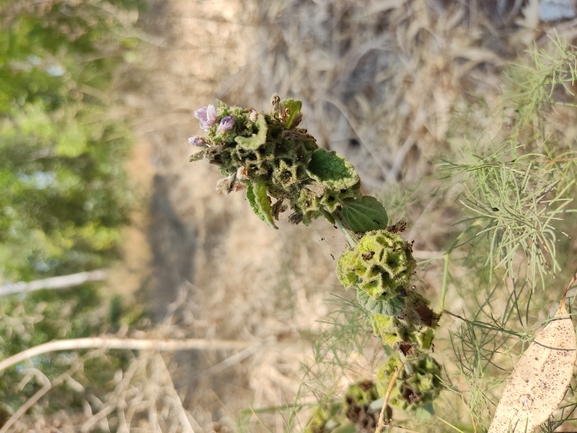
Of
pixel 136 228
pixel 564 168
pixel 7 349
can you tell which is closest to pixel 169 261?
pixel 136 228

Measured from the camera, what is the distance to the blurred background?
1.11 meters

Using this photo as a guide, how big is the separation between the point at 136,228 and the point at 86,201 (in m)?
0.47

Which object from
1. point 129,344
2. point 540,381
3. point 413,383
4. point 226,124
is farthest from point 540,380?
point 129,344

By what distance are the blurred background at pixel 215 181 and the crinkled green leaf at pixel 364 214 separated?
182 millimetres

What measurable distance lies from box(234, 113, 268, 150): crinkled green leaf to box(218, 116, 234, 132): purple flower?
0.01 m

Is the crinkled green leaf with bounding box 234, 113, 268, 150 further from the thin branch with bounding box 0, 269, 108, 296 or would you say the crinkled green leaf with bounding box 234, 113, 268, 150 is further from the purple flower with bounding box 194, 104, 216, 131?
the thin branch with bounding box 0, 269, 108, 296

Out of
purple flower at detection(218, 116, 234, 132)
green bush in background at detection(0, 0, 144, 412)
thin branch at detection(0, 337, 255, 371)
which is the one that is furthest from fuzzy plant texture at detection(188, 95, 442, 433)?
green bush in background at detection(0, 0, 144, 412)

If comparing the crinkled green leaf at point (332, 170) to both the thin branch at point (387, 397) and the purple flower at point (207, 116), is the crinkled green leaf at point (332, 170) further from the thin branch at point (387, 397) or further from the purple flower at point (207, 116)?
the thin branch at point (387, 397)

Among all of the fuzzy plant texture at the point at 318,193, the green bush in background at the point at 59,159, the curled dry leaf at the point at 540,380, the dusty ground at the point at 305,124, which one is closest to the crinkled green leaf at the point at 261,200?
the fuzzy plant texture at the point at 318,193

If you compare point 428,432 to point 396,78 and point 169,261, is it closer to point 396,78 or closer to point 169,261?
point 396,78

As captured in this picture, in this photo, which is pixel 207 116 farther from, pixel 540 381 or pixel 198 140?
→ pixel 540 381

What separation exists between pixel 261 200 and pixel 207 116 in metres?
0.11

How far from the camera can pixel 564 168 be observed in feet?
2.42

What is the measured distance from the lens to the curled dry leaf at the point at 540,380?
0.53m
